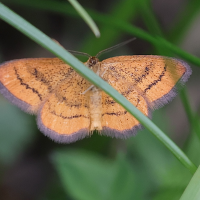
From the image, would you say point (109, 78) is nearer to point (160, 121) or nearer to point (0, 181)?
point (160, 121)

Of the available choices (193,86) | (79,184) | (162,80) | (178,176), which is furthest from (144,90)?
(193,86)

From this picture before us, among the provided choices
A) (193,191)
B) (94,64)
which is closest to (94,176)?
(94,64)

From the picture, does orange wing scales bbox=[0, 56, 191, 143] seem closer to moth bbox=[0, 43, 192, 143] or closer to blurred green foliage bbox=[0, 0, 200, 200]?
moth bbox=[0, 43, 192, 143]

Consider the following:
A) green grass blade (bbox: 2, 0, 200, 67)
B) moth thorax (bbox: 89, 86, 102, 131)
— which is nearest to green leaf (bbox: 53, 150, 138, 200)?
moth thorax (bbox: 89, 86, 102, 131)

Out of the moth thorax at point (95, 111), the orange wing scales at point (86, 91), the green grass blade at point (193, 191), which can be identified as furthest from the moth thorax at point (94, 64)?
the green grass blade at point (193, 191)

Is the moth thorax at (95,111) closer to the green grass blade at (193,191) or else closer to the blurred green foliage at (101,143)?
the blurred green foliage at (101,143)

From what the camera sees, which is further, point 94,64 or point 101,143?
point 101,143

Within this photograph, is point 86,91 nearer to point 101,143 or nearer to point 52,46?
point 101,143
